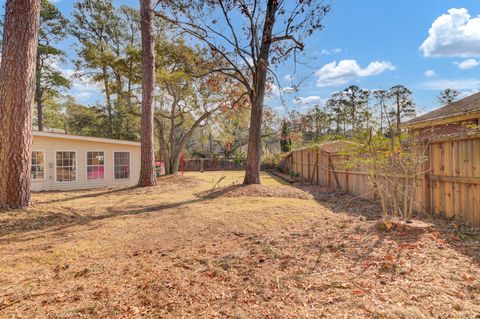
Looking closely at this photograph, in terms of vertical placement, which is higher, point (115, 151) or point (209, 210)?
point (115, 151)

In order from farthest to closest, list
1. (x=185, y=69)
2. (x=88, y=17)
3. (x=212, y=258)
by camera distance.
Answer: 1. (x=88, y=17)
2. (x=185, y=69)
3. (x=212, y=258)

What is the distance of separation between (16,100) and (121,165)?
25.4 ft

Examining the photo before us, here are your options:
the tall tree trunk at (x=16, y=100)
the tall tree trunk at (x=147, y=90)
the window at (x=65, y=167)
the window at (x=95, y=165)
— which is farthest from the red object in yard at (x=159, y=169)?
the tall tree trunk at (x=16, y=100)

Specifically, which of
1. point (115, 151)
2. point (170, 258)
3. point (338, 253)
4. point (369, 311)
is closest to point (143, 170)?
point (115, 151)

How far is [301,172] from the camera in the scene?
1462 cm

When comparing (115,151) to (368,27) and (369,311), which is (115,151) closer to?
(368,27)

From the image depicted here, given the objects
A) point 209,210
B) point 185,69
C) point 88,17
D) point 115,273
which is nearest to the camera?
point 115,273

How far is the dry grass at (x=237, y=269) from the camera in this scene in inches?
78.8

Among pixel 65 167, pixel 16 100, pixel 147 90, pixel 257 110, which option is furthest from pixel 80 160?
pixel 257 110

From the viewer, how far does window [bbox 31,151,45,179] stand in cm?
1038

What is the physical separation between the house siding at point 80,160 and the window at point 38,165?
106 mm

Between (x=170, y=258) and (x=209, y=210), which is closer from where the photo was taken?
(x=170, y=258)

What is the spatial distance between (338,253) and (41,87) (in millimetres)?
23584

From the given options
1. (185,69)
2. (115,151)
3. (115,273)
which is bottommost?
(115,273)
